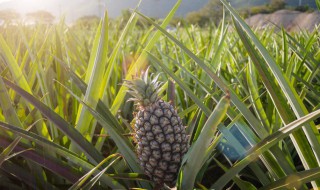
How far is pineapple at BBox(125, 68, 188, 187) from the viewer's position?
2.00ft

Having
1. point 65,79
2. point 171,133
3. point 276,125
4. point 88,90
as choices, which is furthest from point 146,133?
point 65,79

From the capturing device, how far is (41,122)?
744mm

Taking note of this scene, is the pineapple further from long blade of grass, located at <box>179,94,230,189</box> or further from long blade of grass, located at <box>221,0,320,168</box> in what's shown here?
Result: long blade of grass, located at <box>221,0,320,168</box>

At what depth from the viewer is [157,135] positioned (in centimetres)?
61

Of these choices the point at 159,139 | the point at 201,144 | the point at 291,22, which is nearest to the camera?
the point at 201,144

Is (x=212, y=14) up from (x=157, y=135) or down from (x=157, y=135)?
up

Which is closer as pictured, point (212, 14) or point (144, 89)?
point (144, 89)

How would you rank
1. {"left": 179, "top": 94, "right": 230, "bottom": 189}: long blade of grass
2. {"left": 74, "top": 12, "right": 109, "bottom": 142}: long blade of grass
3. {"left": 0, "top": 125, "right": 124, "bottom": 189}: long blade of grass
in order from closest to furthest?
{"left": 179, "top": 94, "right": 230, "bottom": 189}: long blade of grass, {"left": 0, "top": 125, "right": 124, "bottom": 189}: long blade of grass, {"left": 74, "top": 12, "right": 109, "bottom": 142}: long blade of grass

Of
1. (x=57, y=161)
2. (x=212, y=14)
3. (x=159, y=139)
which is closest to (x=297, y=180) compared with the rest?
(x=159, y=139)

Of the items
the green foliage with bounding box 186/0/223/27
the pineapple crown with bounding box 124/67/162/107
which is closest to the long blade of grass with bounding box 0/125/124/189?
the pineapple crown with bounding box 124/67/162/107

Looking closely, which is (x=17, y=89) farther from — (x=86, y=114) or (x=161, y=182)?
(x=161, y=182)

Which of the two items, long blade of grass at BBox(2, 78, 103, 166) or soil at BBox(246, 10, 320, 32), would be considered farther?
soil at BBox(246, 10, 320, 32)

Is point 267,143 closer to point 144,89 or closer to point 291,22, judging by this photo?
point 144,89

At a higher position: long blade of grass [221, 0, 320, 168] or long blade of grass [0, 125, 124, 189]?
long blade of grass [221, 0, 320, 168]
